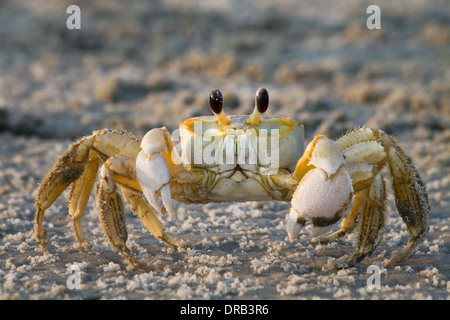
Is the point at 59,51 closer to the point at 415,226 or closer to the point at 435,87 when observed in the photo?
the point at 435,87

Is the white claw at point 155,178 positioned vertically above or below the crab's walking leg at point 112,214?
above

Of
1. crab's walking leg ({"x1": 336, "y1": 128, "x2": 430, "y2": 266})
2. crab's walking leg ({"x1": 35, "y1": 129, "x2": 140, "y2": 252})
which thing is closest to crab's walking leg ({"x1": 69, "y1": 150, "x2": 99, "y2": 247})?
crab's walking leg ({"x1": 35, "y1": 129, "x2": 140, "y2": 252})

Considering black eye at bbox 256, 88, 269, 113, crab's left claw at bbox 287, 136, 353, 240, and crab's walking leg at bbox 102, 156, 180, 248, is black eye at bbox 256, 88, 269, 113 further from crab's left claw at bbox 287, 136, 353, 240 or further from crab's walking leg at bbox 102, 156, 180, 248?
crab's walking leg at bbox 102, 156, 180, 248

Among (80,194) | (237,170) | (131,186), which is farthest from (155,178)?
(80,194)

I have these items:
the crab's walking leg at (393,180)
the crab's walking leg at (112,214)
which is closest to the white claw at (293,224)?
the crab's walking leg at (393,180)

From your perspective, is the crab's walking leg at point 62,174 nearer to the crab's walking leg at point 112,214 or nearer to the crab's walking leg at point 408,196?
the crab's walking leg at point 112,214

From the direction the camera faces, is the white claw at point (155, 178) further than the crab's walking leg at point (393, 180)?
No
